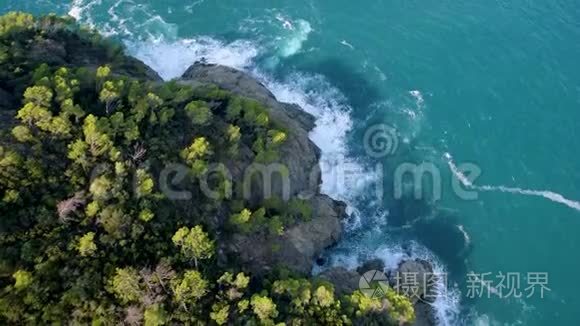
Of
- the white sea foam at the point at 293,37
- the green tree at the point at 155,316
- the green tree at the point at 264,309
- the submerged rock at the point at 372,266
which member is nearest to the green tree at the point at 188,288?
the green tree at the point at 155,316

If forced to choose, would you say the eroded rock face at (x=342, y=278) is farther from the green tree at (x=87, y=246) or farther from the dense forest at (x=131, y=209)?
the green tree at (x=87, y=246)

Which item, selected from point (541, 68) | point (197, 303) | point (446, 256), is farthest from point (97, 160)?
point (541, 68)

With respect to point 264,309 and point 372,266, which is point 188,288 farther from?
point 372,266

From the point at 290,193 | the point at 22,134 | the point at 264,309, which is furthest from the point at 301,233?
the point at 22,134

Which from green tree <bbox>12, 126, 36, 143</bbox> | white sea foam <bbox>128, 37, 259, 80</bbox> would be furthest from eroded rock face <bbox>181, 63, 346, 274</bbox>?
green tree <bbox>12, 126, 36, 143</bbox>

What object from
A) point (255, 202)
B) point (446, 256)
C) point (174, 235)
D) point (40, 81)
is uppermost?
point (40, 81)

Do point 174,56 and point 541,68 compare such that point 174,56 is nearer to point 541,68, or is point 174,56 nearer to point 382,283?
point 382,283
